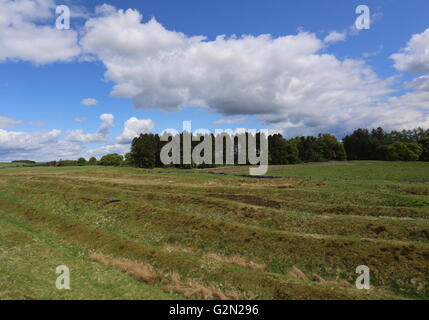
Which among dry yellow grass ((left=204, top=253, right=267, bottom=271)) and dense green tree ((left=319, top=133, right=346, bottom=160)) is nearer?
dry yellow grass ((left=204, top=253, right=267, bottom=271))

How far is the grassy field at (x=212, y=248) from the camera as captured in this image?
1641cm

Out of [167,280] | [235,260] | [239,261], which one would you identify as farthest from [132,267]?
[239,261]

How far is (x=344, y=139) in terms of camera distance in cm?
18088

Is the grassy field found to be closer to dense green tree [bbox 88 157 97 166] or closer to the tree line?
the tree line

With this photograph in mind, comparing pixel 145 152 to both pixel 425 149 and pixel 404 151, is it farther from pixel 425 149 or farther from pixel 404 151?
pixel 425 149

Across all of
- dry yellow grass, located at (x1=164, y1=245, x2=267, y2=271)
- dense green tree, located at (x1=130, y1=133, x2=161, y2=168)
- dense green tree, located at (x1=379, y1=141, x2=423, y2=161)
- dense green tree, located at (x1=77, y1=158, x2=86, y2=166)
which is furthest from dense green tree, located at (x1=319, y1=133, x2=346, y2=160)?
dry yellow grass, located at (x1=164, y1=245, x2=267, y2=271)

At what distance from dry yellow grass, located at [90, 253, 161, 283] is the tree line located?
108202 millimetres

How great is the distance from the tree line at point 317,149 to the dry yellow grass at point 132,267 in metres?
108

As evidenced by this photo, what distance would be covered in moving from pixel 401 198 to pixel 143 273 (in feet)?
116

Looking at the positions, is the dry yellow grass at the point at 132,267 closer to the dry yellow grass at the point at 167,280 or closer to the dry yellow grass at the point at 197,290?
the dry yellow grass at the point at 167,280

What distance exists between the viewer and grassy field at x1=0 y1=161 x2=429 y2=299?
16.4m
